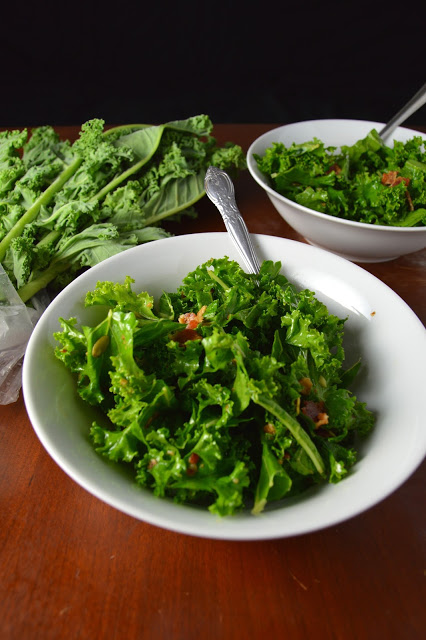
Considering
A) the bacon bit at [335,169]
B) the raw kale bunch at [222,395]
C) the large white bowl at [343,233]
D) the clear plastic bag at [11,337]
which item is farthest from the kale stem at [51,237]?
the bacon bit at [335,169]

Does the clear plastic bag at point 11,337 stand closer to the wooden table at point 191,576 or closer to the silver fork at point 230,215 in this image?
the wooden table at point 191,576

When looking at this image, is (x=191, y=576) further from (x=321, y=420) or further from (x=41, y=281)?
(x=41, y=281)

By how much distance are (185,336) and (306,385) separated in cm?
26

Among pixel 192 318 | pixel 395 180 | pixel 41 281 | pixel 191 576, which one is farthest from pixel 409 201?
pixel 191 576

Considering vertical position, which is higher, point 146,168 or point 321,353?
point 321,353

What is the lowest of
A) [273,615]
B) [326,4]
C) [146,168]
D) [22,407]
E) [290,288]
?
[22,407]

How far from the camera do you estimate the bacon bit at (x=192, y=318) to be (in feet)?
3.44

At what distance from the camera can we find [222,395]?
850mm

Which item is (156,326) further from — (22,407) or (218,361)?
(22,407)

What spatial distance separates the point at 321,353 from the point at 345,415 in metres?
0.12

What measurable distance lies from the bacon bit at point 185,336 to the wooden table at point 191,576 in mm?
350

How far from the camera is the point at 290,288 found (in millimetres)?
1130

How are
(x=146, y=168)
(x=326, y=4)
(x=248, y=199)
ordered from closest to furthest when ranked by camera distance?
(x=146, y=168), (x=248, y=199), (x=326, y=4)

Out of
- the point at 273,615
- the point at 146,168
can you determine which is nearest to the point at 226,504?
the point at 273,615
